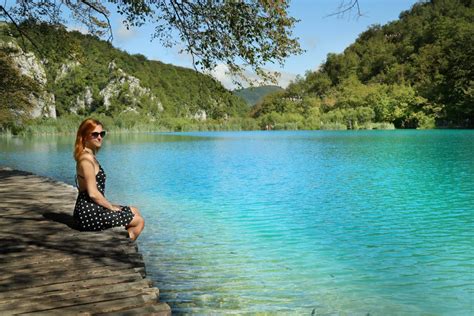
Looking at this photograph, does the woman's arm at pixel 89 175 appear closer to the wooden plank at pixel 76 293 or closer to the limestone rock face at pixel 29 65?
the wooden plank at pixel 76 293

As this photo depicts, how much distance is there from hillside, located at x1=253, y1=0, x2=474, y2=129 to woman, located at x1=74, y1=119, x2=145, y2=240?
234 feet

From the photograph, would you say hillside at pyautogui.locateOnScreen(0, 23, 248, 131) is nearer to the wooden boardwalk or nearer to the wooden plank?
the wooden boardwalk

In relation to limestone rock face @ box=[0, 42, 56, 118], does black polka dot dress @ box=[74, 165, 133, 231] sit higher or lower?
lower

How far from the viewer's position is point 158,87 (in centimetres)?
17225

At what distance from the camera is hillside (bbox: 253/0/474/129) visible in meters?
76.2

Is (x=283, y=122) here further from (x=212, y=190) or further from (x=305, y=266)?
(x=305, y=266)

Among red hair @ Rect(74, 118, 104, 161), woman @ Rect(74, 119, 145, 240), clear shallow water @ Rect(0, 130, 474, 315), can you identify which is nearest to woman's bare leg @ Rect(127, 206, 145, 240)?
woman @ Rect(74, 119, 145, 240)

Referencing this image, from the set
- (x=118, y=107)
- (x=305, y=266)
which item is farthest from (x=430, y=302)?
(x=118, y=107)

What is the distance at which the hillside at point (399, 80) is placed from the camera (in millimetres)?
76188

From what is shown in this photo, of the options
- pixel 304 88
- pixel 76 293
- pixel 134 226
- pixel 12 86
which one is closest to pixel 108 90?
pixel 304 88

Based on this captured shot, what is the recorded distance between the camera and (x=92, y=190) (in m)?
5.56

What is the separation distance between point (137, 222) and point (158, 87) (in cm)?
17076

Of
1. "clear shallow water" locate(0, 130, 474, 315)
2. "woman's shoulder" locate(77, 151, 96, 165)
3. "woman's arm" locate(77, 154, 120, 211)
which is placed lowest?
"clear shallow water" locate(0, 130, 474, 315)

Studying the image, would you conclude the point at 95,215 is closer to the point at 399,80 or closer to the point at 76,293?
the point at 76,293
